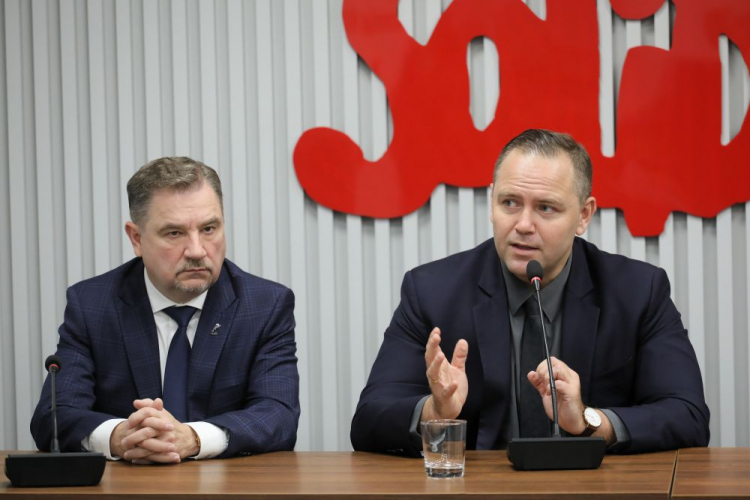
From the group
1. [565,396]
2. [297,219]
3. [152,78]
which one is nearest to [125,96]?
[152,78]

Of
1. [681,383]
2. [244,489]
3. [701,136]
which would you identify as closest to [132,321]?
[244,489]

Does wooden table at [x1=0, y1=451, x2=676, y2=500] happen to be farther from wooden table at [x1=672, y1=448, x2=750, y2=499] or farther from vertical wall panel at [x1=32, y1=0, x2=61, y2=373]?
vertical wall panel at [x1=32, y1=0, x2=61, y2=373]

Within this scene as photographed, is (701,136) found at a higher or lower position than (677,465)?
higher

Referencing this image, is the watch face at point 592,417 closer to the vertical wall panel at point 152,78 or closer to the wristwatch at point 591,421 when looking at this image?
the wristwatch at point 591,421

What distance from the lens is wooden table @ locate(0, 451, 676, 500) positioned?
6.09 feet

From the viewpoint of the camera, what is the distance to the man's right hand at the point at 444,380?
2.23 metres

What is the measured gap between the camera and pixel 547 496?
180 centimetres

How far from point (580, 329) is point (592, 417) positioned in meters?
0.40

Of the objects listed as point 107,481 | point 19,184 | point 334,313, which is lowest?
point 107,481

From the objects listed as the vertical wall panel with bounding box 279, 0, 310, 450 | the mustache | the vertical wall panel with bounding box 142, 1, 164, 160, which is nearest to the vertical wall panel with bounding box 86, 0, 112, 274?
the vertical wall panel with bounding box 142, 1, 164, 160

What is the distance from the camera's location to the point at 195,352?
278 centimetres

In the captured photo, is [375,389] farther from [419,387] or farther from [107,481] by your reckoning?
[107,481]

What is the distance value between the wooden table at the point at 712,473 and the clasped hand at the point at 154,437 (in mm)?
1069

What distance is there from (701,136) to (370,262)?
4.10 feet
